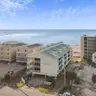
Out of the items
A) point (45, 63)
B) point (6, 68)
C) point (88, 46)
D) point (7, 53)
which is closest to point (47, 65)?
point (45, 63)

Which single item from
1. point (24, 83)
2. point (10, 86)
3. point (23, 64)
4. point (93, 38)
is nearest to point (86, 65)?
point (93, 38)

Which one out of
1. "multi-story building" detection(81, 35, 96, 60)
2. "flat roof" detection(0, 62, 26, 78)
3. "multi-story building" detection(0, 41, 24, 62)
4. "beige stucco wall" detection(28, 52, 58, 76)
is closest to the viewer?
"beige stucco wall" detection(28, 52, 58, 76)

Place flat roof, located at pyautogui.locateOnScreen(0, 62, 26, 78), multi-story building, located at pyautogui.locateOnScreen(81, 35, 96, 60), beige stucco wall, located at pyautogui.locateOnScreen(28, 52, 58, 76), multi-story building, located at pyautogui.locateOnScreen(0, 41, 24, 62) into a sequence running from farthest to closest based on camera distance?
multi-story building, located at pyautogui.locateOnScreen(81, 35, 96, 60) → multi-story building, located at pyautogui.locateOnScreen(0, 41, 24, 62) → flat roof, located at pyautogui.locateOnScreen(0, 62, 26, 78) → beige stucco wall, located at pyautogui.locateOnScreen(28, 52, 58, 76)

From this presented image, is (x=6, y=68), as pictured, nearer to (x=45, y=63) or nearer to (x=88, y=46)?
(x=45, y=63)

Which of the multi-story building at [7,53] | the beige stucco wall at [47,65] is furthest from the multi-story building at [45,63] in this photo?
the multi-story building at [7,53]

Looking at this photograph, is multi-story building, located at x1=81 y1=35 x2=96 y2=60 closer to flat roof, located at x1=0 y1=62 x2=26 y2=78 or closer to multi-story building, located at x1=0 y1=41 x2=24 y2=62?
flat roof, located at x1=0 y1=62 x2=26 y2=78

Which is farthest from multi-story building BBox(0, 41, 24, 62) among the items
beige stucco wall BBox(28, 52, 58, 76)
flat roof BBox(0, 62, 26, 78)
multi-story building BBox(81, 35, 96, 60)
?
multi-story building BBox(81, 35, 96, 60)

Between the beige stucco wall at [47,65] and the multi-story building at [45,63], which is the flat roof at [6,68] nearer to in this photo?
the multi-story building at [45,63]

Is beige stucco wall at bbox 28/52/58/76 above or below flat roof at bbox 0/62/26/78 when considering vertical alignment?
above

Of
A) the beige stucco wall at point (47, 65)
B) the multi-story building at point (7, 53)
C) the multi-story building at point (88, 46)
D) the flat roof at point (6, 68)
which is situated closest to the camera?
the beige stucco wall at point (47, 65)
